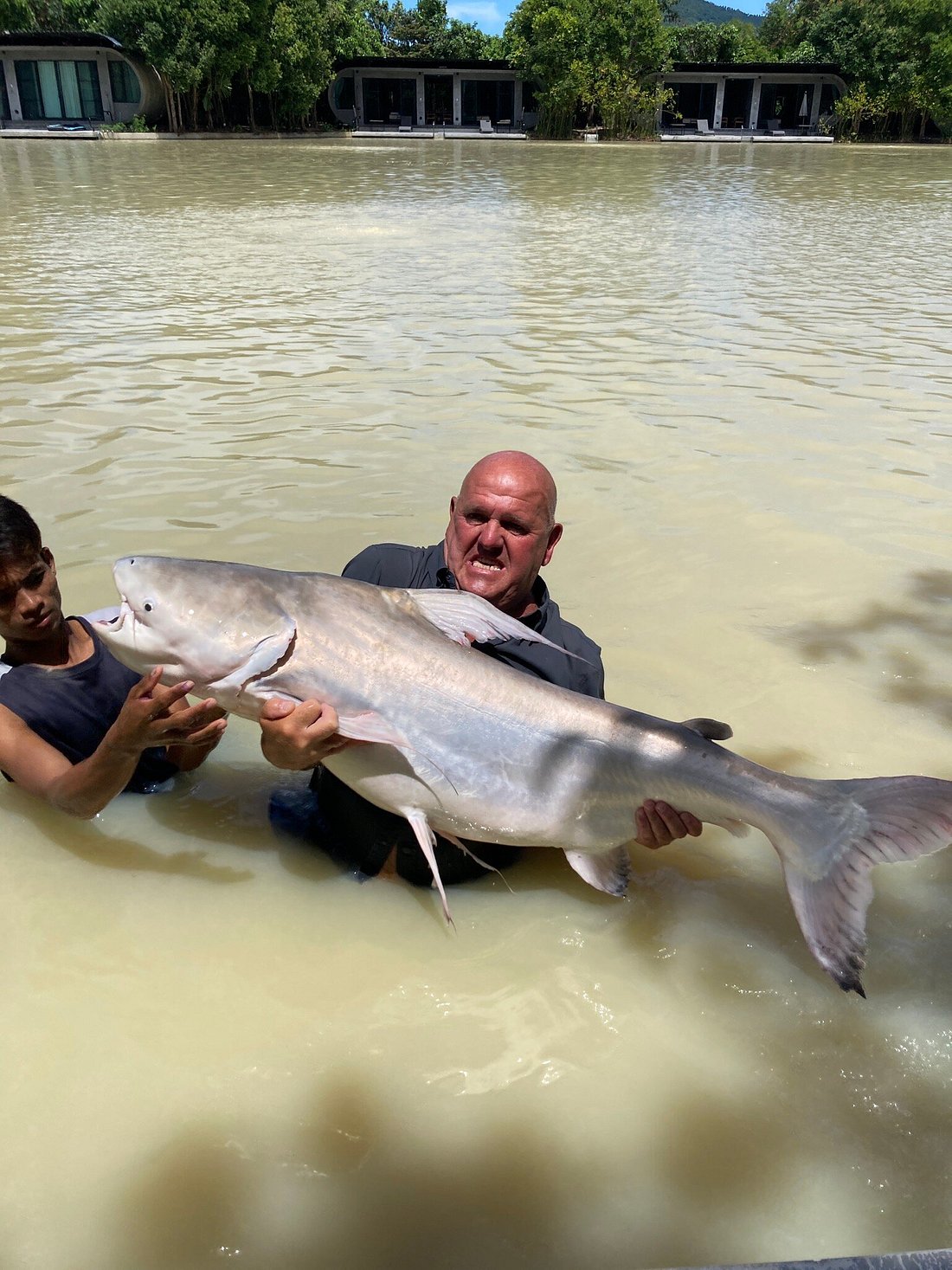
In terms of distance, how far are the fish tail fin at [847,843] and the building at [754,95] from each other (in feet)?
203

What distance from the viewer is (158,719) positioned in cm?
251

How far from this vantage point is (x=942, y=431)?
762 centimetres

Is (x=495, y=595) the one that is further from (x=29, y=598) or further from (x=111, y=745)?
(x=29, y=598)

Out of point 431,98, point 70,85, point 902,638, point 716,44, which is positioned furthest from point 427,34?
point 902,638

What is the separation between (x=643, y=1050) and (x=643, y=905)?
57 cm

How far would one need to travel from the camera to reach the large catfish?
2359mm

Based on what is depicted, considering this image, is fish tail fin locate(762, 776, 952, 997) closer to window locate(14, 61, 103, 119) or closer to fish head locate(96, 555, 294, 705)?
fish head locate(96, 555, 294, 705)

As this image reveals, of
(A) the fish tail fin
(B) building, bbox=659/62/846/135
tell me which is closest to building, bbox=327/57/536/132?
(B) building, bbox=659/62/846/135

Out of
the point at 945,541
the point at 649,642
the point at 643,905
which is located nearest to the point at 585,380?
the point at 945,541

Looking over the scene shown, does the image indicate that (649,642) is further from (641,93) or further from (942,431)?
(641,93)

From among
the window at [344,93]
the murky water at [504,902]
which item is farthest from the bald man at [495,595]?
the window at [344,93]

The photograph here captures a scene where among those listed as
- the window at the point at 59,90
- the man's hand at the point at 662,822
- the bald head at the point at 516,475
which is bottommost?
the man's hand at the point at 662,822

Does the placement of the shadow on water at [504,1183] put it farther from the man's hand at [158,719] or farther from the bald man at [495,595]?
the man's hand at [158,719]

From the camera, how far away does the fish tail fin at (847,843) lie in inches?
90.1
